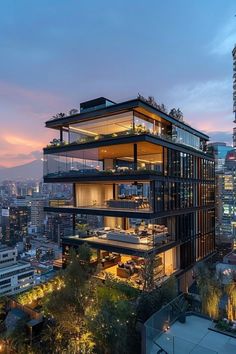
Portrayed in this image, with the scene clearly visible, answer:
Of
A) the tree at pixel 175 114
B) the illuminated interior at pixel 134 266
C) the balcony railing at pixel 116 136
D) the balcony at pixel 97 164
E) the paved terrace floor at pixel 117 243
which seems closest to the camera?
the paved terrace floor at pixel 117 243

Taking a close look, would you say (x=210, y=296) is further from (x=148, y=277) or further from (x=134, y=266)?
(x=134, y=266)

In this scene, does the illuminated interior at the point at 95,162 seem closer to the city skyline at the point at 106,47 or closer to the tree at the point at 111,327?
the city skyline at the point at 106,47

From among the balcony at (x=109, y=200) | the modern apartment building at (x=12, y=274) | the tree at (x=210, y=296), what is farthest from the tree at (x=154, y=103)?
the modern apartment building at (x=12, y=274)

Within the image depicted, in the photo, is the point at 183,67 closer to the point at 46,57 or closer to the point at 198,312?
the point at 46,57

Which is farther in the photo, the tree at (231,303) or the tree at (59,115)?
the tree at (59,115)

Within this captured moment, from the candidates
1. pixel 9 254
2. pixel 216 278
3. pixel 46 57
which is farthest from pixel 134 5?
pixel 9 254
